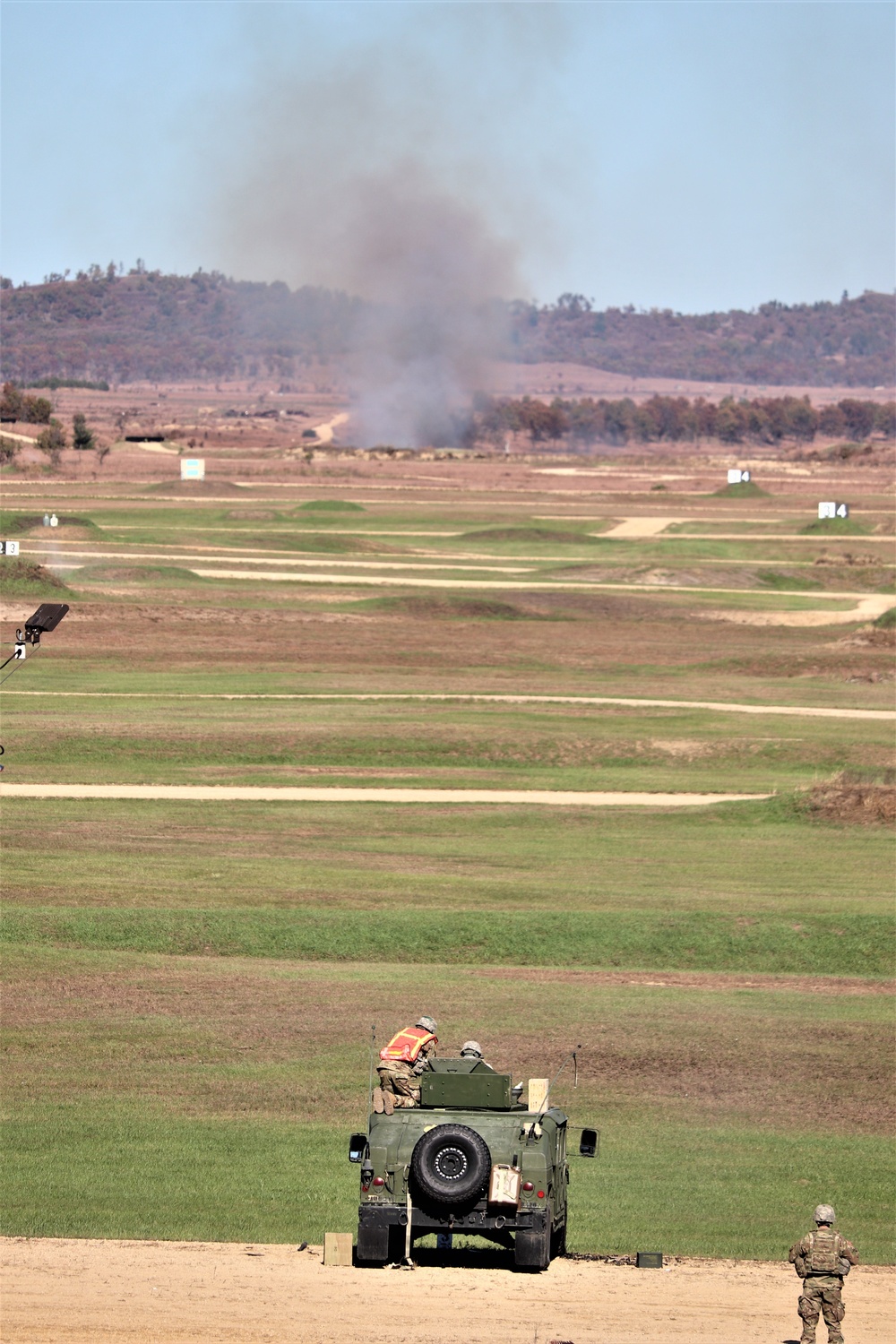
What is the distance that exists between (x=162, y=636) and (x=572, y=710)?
59.9 ft

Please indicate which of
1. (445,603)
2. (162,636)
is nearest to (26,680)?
(162,636)

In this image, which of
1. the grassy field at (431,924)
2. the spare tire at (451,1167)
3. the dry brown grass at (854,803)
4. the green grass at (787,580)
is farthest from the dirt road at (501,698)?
the spare tire at (451,1167)

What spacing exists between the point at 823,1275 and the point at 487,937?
15512 mm

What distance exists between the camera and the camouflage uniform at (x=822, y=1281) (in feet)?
42.8

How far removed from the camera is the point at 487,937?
28500mm

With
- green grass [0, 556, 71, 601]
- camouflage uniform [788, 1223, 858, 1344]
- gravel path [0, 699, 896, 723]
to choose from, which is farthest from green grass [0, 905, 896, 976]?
green grass [0, 556, 71, 601]

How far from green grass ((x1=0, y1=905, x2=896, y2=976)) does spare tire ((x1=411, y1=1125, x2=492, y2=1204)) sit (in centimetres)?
1391

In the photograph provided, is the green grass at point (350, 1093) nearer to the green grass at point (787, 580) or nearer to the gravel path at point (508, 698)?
the gravel path at point (508, 698)

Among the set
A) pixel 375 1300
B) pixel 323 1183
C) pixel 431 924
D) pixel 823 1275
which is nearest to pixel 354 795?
pixel 431 924

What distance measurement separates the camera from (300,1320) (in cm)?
1359

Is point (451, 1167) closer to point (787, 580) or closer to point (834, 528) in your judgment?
point (787, 580)

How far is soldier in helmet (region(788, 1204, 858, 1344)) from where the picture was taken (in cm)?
1303

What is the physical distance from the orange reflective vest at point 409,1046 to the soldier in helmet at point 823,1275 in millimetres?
2989

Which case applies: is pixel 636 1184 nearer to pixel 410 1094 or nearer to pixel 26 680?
pixel 410 1094
